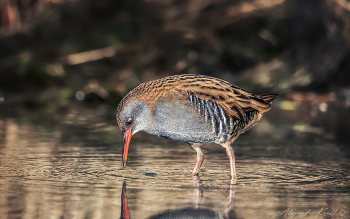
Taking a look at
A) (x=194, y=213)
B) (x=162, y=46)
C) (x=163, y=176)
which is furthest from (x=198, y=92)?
(x=162, y=46)

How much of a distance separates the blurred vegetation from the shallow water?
11.3 feet

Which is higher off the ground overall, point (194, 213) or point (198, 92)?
point (198, 92)

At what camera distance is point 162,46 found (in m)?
16.1

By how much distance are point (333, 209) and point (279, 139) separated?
451 cm

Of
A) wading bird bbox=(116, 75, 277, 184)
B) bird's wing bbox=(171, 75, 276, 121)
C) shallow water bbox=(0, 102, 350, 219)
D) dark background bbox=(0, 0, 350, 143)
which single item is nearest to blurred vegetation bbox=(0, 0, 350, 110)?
dark background bbox=(0, 0, 350, 143)

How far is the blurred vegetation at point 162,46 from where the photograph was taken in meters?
14.2

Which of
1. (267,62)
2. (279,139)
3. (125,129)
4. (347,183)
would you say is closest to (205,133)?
(125,129)

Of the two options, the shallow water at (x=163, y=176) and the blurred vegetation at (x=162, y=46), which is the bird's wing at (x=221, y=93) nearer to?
the shallow water at (x=163, y=176)

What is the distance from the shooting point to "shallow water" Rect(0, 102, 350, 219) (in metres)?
5.25

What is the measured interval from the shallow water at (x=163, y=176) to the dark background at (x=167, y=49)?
3.06 metres

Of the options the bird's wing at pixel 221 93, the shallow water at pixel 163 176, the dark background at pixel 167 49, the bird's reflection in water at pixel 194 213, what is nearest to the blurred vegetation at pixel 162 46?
the dark background at pixel 167 49

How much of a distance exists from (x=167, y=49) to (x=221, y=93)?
8787mm

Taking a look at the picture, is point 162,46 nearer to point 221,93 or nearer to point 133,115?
point 221,93

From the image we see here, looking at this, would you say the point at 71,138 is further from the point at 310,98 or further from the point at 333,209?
the point at 310,98
